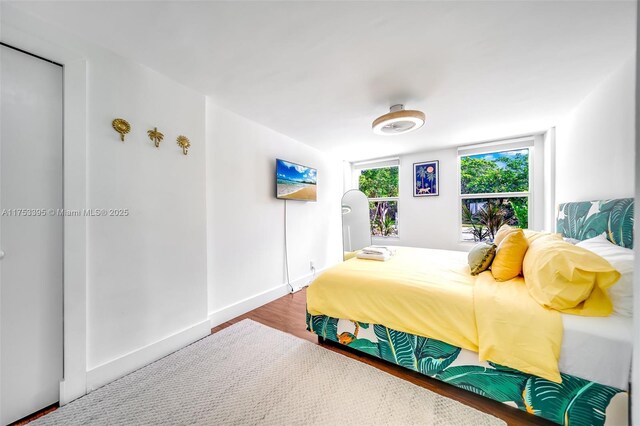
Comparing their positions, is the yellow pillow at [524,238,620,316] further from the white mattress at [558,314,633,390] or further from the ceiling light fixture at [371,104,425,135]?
the ceiling light fixture at [371,104,425,135]

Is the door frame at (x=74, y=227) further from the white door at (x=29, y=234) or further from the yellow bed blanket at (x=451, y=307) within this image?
the yellow bed blanket at (x=451, y=307)

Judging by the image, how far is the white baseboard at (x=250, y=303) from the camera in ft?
7.98

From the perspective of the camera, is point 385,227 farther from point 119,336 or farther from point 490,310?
point 119,336

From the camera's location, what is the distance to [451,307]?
1470 millimetres

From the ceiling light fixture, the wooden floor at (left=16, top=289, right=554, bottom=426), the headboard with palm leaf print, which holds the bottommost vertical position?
the wooden floor at (left=16, top=289, right=554, bottom=426)

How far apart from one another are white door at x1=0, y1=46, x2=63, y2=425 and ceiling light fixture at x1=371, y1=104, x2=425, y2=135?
2.46 metres

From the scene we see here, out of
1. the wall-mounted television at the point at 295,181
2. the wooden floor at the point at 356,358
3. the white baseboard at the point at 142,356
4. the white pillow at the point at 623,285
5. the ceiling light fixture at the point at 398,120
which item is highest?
the ceiling light fixture at the point at 398,120

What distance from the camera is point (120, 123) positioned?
1691mm

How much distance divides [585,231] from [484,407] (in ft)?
5.64

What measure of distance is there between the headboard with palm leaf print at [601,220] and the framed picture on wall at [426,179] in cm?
180

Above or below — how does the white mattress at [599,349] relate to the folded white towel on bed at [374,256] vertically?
below

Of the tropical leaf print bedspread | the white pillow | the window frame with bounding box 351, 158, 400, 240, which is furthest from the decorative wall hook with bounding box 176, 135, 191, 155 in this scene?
the window frame with bounding box 351, 158, 400, 240

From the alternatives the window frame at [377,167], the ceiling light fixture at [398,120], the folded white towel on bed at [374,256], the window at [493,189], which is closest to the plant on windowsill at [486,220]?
the window at [493,189]

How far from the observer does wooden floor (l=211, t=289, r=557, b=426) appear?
1380 millimetres
